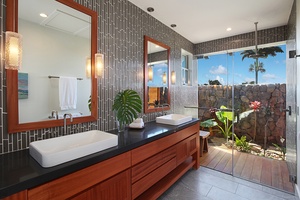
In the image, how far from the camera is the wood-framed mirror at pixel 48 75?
4.09 feet

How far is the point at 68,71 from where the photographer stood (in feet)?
5.40

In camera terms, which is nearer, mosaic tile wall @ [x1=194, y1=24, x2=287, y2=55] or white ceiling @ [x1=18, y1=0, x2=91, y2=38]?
white ceiling @ [x1=18, y1=0, x2=91, y2=38]

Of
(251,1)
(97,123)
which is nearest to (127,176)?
(97,123)

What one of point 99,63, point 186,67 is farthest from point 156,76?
point 186,67

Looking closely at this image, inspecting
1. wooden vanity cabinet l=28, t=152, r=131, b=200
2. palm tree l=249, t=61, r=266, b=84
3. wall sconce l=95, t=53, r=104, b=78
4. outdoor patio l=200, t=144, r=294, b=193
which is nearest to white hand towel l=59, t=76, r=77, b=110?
wall sconce l=95, t=53, r=104, b=78

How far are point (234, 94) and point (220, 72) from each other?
2.43 feet

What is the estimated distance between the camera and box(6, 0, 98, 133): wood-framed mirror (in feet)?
4.09

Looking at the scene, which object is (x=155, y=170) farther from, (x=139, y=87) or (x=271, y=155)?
(x=271, y=155)

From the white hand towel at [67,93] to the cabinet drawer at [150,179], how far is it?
3.50 feet

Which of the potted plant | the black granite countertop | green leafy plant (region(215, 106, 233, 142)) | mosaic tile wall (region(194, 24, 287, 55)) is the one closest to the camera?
the black granite countertop

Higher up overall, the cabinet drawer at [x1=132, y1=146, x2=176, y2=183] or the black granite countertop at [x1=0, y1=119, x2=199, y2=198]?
the black granite countertop at [x1=0, y1=119, x2=199, y2=198]

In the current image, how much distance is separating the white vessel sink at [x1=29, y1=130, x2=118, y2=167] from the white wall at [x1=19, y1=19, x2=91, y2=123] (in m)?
0.27

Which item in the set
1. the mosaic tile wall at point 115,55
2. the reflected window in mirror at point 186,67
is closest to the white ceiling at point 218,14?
the mosaic tile wall at point 115,55

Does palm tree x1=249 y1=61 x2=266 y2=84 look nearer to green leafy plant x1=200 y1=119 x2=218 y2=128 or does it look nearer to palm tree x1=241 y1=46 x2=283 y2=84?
palm tree x1=241 y1=46 x2=283 y2=84
